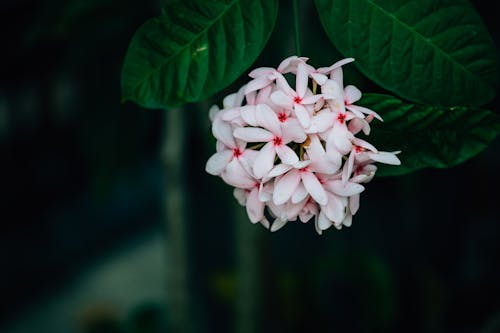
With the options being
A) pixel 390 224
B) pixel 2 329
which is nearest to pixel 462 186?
pixel 390 224

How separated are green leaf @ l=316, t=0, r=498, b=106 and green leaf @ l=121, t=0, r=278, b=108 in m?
0.10

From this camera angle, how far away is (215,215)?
12.6 feet

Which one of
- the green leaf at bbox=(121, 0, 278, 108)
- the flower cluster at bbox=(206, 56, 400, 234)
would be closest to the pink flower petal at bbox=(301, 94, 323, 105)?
the flower cluster at bbox=(206, 56, 400, 234)

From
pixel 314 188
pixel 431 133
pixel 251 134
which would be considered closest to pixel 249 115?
pixel 251 134

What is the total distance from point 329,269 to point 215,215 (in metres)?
1.52

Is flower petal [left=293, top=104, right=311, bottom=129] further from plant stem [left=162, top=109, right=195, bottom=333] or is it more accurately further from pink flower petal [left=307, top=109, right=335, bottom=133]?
plant stem [left=162, top=109, right=195, bottom=333]

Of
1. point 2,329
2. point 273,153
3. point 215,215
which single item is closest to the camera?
point 273,153

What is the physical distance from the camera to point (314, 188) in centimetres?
68

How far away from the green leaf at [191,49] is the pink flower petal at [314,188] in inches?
6.7

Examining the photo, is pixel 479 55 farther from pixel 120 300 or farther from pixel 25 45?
pixel 120 300

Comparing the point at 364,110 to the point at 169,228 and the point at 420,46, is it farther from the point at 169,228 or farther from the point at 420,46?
the point at 169,228

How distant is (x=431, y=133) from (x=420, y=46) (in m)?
0.12

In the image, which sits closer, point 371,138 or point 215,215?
point 371,138

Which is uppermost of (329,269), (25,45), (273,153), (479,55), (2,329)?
(25,45)
